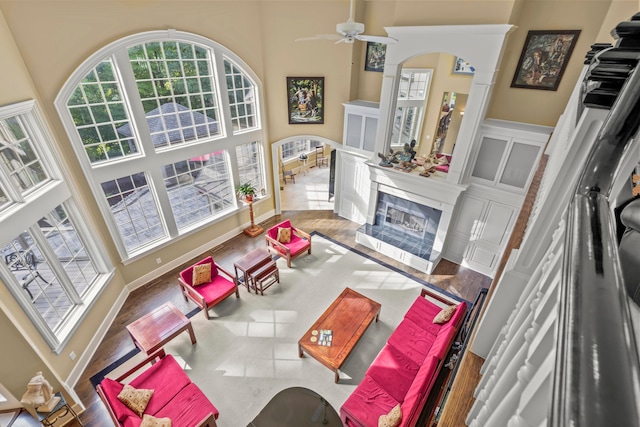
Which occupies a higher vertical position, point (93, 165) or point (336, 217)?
point (93, 165)

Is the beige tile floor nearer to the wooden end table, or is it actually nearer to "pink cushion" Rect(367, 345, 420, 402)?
the wooden end table

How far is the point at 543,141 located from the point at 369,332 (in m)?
4.70

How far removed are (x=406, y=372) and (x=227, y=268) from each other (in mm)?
4537

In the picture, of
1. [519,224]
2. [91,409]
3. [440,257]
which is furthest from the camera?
[440,257]

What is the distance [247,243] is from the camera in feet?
27.4

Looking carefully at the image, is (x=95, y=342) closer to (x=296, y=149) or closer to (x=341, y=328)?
(x=341, y=328)

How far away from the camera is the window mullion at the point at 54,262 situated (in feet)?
14.8

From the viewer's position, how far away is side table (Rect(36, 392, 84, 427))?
4.07 m

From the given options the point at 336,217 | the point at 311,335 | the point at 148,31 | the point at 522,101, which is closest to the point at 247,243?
the point at 336,217

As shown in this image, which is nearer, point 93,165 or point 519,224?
point 519,224

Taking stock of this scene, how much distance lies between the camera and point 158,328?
17.2 ft

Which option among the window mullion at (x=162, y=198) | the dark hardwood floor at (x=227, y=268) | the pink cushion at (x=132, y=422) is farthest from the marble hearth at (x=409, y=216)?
the pink cushion at (x=132, y=422)

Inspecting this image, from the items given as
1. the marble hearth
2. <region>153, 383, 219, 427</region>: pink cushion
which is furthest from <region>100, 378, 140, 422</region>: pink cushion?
the marble hearth

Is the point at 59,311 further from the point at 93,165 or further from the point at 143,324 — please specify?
the point at 93,165
